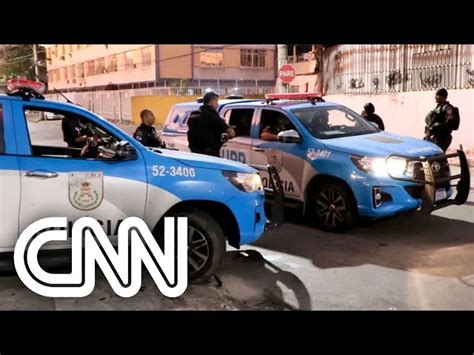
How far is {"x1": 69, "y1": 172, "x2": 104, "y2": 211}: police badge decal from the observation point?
4316mm

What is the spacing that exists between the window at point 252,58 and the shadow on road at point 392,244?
1481 inches

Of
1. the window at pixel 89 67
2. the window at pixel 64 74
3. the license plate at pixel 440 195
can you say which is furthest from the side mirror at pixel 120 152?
the window at pixel 64 74

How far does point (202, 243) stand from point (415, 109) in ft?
31.7

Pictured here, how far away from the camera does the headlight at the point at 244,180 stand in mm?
4787

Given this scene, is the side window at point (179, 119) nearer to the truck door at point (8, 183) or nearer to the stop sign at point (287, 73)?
the truck door at point (8, 183)

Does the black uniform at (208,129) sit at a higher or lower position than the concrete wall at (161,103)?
lower

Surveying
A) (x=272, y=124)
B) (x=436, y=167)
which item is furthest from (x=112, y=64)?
(x=436, y=167)

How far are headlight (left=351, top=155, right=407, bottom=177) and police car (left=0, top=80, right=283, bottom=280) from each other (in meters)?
1.62

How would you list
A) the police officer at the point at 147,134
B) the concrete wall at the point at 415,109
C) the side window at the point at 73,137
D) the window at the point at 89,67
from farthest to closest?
1. the window at the point at 89,67
2. the concrete wall at the point at 415,109
3. the police officer at the point at 147,134
4. the side window at the point at 73,137

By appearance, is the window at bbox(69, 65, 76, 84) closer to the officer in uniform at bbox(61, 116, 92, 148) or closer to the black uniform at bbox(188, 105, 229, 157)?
the officer in uniform at bbox(61, 116, 92, 148)

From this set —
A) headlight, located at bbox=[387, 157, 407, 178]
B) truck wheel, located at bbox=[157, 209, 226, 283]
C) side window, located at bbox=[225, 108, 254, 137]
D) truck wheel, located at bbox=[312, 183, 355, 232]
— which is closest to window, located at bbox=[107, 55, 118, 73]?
side window, located at bbox=[225, 108, 254, 137]

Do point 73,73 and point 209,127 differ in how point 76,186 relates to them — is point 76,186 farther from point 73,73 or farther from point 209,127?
point 73,73
